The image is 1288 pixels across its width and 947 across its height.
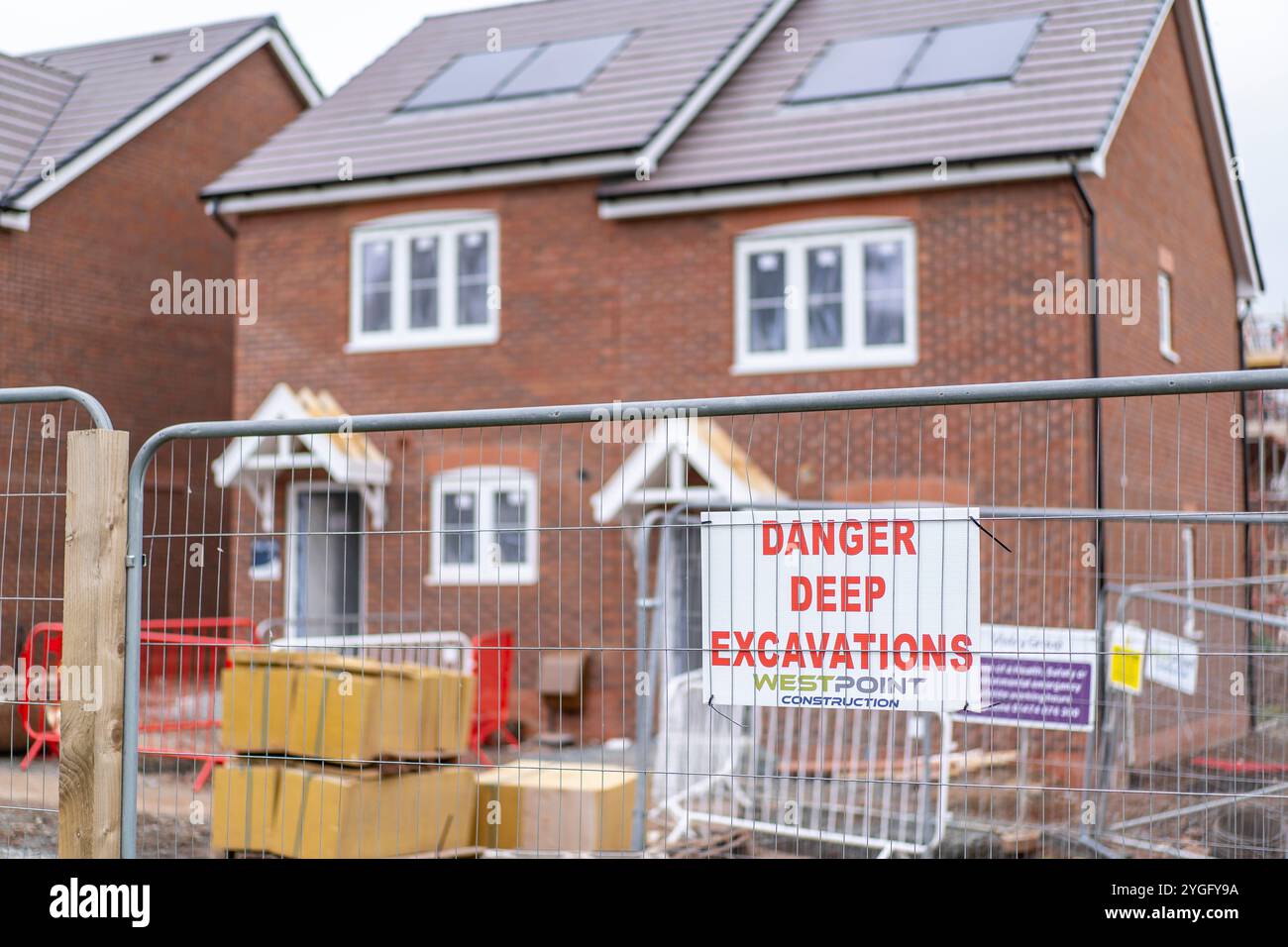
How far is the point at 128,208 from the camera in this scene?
65.1 feet

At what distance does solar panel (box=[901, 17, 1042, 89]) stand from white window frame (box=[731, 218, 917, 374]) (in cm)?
207

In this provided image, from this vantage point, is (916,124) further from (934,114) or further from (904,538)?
(904,538)

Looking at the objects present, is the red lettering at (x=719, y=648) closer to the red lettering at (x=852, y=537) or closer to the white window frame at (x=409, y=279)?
the red lettering at (x=852, y=537)

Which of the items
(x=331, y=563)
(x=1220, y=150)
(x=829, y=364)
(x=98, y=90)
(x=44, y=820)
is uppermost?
(x=98, y=90)

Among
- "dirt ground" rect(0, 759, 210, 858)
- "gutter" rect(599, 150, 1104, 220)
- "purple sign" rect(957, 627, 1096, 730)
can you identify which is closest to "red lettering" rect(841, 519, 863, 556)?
"dirt ground" rect(0, 759, 210, 858)

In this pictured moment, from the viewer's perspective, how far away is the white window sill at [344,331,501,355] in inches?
652

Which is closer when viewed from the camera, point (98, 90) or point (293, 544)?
point (293, 544)

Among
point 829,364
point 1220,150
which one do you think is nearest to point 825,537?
point 829,364

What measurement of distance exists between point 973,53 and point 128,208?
11.3 m

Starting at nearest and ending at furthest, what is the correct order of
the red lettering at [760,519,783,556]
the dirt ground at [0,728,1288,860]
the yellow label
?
the red lettering at [760,519,783,556] < the dirt ground at [0,728,1288,860] < the yellow label

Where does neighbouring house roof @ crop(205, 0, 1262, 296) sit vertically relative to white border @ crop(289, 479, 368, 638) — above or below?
above

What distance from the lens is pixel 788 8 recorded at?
19375 mm

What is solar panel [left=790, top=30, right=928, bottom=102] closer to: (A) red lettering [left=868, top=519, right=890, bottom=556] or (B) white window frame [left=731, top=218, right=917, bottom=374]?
(B) white window frame [left=731, top=218, right=917, bottom=374]

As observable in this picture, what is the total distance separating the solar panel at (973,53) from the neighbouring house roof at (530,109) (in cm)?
237
